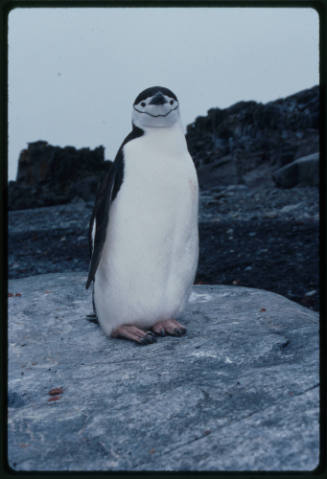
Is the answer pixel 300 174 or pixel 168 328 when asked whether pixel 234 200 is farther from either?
pixel 168 328

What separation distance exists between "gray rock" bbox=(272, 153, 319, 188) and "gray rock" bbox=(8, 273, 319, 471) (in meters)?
4.64

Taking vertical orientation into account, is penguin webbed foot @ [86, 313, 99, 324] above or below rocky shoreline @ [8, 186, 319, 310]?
below

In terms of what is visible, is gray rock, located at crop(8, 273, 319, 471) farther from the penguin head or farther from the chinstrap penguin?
the penguin head

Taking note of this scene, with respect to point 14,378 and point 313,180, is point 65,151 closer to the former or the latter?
point 313,180

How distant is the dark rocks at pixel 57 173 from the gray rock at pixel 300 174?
361cm

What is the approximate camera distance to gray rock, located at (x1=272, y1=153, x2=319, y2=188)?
6.79 metres

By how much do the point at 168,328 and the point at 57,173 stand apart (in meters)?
8.16

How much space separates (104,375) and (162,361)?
202mm

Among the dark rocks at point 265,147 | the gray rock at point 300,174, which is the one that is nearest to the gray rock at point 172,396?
the dark rocks at point 265,147

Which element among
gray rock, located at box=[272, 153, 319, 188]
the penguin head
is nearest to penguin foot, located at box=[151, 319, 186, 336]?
the penguin head

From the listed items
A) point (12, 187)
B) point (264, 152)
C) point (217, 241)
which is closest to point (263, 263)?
point (217, 241)

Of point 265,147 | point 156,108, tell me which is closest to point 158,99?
point 156,108

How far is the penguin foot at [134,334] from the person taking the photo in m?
2.06

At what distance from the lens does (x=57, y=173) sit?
32.5 ft
